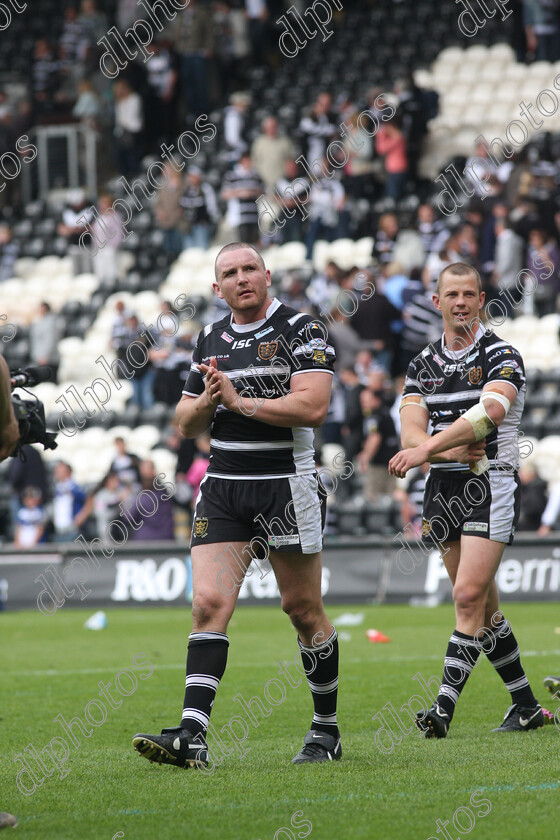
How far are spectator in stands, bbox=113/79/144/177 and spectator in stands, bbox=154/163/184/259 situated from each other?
7.26 feet

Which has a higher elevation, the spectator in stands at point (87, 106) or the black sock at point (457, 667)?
the spectator in stands at point (87, 106)

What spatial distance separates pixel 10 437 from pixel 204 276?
62.0 feet

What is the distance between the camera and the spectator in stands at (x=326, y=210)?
22.0 m

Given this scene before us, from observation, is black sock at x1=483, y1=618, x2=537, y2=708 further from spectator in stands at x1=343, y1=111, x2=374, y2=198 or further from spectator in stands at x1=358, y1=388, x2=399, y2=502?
spectator in stands at x1=343, y1=111, x2=374, y2=198

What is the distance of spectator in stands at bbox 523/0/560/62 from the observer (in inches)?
923

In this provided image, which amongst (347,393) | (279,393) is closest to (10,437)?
(279,393)

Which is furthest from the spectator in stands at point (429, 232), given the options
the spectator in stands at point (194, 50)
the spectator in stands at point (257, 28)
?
the spectator in stands at point (257, 28)

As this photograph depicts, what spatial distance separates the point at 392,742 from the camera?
20.5 feet

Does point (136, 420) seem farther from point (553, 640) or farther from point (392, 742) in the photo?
point (392, 742)

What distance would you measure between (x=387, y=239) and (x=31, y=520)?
275 inches

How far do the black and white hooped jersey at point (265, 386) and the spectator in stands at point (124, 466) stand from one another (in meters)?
12.4

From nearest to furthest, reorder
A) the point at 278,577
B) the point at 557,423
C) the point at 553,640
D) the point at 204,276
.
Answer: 1. the point at 278,577
2. the point at 553,640
3. the point at 557,423
4. the point at 204,276

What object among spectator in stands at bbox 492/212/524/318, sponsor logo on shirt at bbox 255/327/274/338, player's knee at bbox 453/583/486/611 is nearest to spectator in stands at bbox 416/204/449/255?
spectator in stands at bbox 492/212/524/318

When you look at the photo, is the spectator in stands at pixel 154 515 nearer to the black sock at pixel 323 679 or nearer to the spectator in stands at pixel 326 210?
the spectator in stands at pixel 326 210
